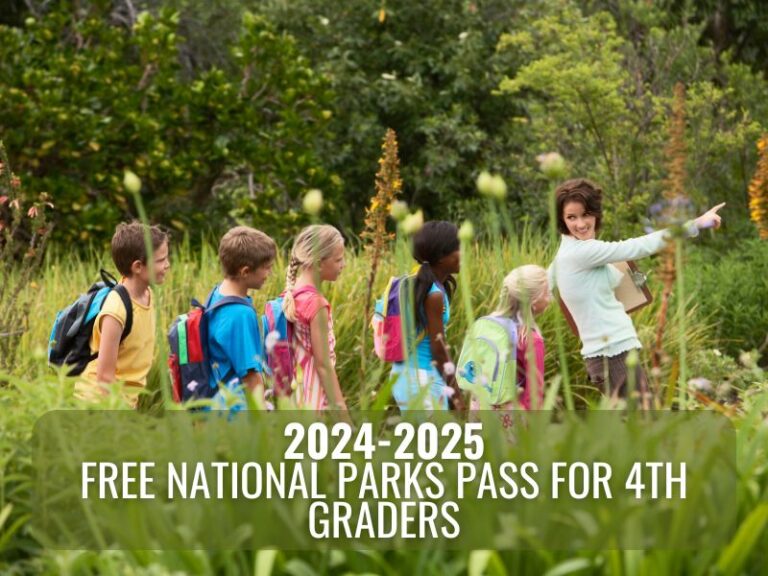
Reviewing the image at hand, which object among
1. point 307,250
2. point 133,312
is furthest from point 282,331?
point 133,312

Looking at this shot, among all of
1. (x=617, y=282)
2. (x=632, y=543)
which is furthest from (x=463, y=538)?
(x=617, y=282)

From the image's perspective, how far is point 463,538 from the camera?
2367 millimetres

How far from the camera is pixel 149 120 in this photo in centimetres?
1129

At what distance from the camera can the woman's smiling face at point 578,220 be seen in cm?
515

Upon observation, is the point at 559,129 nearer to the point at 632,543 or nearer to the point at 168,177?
the point at 168,177

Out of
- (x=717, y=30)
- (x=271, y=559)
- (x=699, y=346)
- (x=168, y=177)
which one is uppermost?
(x=717, y=30)

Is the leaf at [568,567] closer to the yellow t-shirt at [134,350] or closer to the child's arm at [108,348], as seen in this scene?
the child's arm at [108,348]

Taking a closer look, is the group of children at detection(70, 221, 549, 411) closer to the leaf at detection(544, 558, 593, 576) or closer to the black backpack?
the black backpack

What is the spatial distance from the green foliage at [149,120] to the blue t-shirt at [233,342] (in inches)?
273

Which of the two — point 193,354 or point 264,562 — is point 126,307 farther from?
point 264,562

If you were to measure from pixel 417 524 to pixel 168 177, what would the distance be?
9477 mm

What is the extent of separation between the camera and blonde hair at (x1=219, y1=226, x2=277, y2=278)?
4562mm

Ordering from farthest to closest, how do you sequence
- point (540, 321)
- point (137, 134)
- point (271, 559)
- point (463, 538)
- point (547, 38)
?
1. point (547, 38)
2. point (137, 134)
3. point (540, 321)
4. point (463, 538)
5. point (271, 559)

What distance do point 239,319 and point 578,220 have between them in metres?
1.63
